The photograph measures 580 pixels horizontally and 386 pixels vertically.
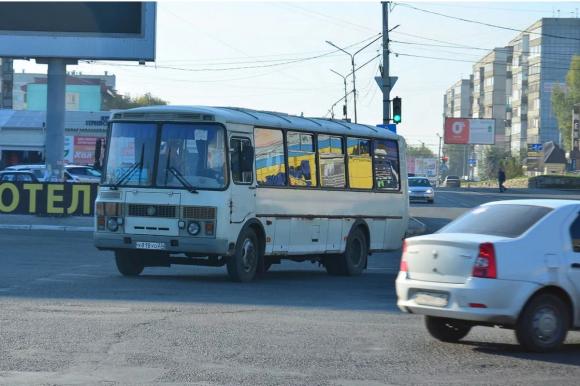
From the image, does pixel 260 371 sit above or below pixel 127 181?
below

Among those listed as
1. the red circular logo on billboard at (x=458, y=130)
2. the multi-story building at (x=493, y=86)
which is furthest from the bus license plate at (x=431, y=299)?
the multi-story building at (x=493, y=86)

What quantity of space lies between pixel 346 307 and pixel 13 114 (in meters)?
71.2

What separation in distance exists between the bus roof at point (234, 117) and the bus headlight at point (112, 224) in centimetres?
170

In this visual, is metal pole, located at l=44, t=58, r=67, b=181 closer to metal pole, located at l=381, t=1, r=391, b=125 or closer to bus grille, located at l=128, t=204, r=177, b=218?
metal pole, located at l=381, t=1, r=391, b=125

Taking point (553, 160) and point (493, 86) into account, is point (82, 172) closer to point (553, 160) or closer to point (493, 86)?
point (553, 160)

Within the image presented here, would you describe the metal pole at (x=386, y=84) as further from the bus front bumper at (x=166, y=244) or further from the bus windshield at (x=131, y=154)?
the bus front bumper at (x=166, y=244)

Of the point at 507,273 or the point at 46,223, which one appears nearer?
the point at 507,273

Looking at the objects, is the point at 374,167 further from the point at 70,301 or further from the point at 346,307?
the point at 70,301

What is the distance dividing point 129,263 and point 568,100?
4873 inches

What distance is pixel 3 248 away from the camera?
2533cm

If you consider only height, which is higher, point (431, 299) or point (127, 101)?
point (127, 101)

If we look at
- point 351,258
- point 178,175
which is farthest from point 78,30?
point 178,175

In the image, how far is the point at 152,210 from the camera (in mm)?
18156

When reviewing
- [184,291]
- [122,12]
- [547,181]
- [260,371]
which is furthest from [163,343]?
[547,181]
